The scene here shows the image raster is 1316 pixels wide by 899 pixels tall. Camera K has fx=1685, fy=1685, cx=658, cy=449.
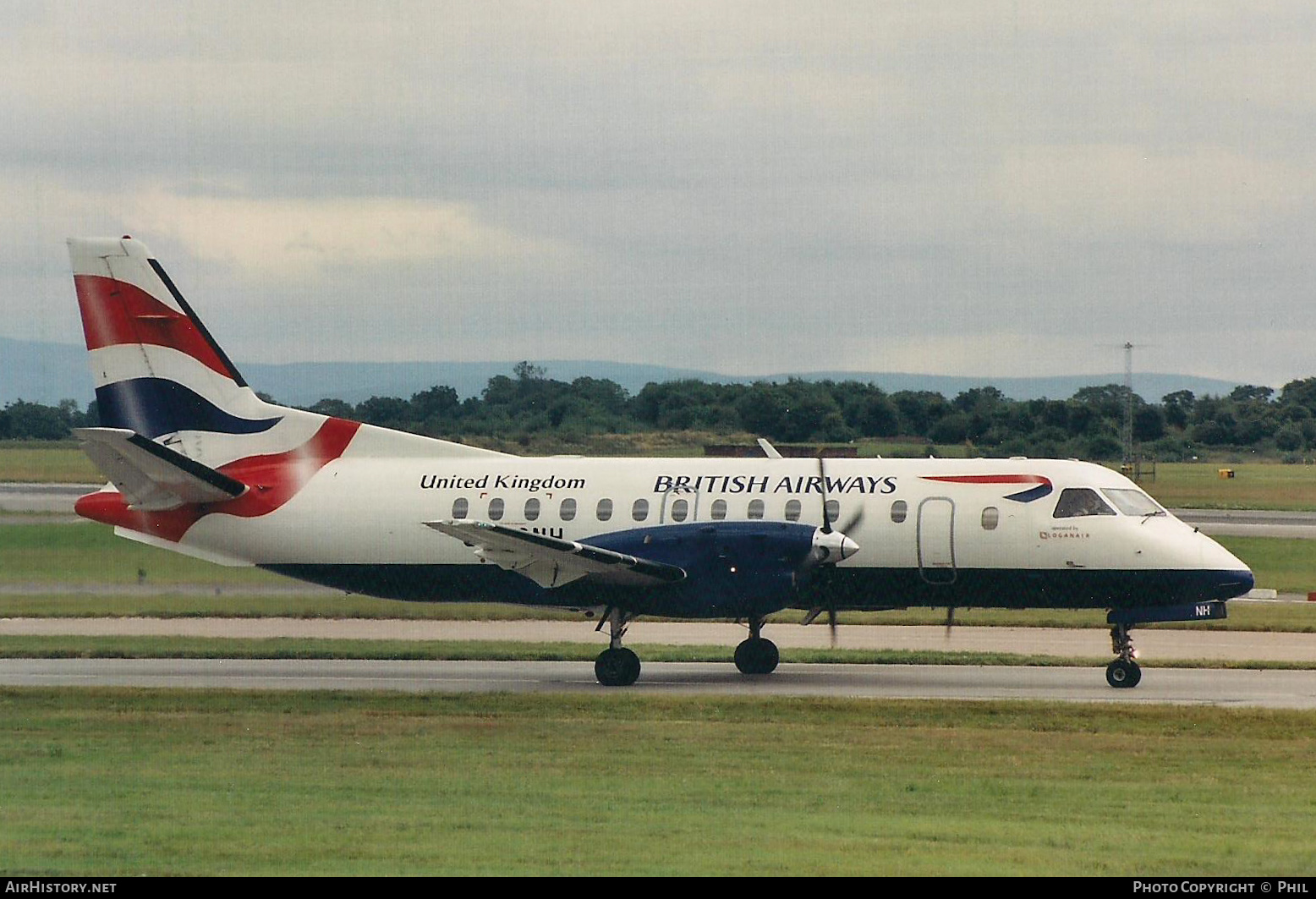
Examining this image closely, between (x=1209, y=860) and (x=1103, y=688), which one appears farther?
(x=1103, y=688)

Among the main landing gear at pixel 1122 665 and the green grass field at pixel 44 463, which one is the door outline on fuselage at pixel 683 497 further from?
the green grass field at pixel 44 463

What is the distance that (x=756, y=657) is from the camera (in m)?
27.4

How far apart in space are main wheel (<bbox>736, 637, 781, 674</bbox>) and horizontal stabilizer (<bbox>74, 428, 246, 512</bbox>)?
872 cm

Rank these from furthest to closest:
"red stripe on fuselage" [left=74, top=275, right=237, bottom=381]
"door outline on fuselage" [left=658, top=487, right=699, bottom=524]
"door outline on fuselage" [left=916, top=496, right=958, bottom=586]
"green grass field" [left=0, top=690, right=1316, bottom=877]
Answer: "red stripe on fuselage" [left=74, top=275, right=237, bottom=381], "door outline on fuselage" [left=658, top=487, right=699, bottom=524], "door outline on fuselage" [left=916, top=496, right=958, bottom=586], "green grass field" [left=0, top=690, right=1316, bottom=877]

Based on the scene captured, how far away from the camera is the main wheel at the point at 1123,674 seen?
25.2 m

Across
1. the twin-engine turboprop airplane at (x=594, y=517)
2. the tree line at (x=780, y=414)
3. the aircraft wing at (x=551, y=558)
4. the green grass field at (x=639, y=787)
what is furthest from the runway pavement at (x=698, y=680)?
the tree line at (x=780, y=414)

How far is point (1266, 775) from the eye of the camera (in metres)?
18.0

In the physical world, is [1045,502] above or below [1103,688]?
above

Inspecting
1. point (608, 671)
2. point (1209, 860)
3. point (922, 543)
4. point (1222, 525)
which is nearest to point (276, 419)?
point (608, 671)

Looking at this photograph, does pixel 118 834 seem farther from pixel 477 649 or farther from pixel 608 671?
pixel 477 649

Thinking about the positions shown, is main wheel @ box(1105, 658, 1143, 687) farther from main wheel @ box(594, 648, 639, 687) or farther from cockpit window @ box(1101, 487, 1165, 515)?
main wheel @ box(594, 648, 639, 687)

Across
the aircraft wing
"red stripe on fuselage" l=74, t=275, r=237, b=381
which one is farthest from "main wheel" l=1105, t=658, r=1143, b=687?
"red stripe on fuselage" l=74, t=275, r=237, b=381

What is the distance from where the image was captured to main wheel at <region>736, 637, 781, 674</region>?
27359 millimetres

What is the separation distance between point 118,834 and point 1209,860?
879cm
